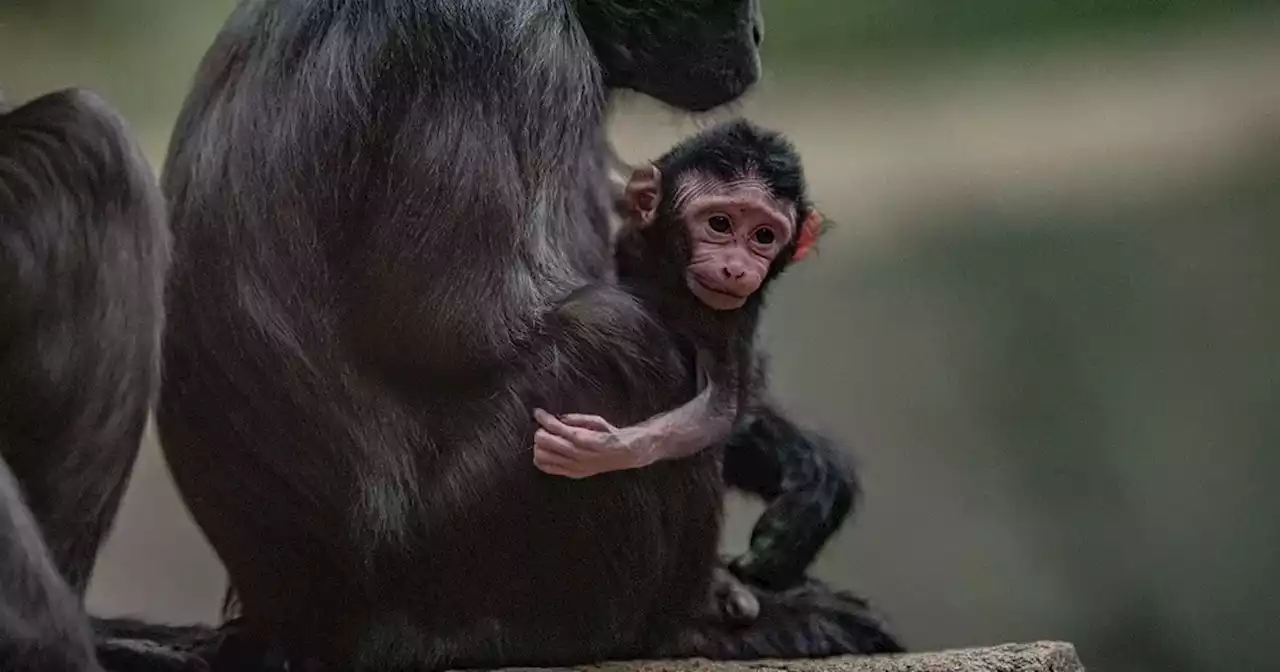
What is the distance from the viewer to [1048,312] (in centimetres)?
232

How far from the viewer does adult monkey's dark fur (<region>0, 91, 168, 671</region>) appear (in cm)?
143

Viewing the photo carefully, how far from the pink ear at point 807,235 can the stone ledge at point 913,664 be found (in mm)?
554

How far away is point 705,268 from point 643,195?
189 mm

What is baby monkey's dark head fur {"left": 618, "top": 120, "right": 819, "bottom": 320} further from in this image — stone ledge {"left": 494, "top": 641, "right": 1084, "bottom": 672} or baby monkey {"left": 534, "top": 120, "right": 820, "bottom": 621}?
stone ledge {"left": 494, "top": 641, "right": 1084, "bottom": 672}

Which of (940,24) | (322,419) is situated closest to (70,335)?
(322,419)

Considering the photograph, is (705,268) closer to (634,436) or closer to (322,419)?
(634,436)

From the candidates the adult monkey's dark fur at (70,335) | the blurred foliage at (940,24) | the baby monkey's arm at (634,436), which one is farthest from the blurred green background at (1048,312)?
the adult monkey's dark fur at (70,335)

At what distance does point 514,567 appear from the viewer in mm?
1686

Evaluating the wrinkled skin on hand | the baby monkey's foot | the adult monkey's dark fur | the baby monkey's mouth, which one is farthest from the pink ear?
the adult monkey's dark fur

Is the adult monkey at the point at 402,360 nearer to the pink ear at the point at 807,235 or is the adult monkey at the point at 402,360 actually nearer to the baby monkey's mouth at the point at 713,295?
the baby monkey's mouth at the point at 713,295

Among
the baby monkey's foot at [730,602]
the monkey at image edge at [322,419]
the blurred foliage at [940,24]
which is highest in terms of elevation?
the blurred foliage at [940,24]

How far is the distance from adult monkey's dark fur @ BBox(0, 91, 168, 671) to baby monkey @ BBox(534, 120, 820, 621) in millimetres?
513

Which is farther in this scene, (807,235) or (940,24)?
(940,24)

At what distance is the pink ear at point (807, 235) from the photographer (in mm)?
1812
